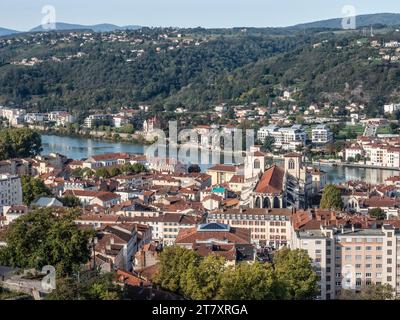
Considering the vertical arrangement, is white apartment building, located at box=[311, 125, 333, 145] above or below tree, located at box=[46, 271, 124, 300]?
below

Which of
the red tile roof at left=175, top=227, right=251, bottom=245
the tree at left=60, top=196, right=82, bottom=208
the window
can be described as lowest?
the tree at left=60, top=196, right=82, bottom=208

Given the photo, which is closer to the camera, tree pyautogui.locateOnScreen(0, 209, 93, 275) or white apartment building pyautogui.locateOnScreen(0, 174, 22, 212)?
tree pyautogui.locateOnScreen(0, 209, 93, 275)

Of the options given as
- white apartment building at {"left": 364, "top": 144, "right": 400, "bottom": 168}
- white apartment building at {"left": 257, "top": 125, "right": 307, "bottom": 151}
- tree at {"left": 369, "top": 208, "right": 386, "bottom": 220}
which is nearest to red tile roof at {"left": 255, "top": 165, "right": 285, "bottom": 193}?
tree at {"left": 369, "top": 208, "right": 386, "bottom": 220}

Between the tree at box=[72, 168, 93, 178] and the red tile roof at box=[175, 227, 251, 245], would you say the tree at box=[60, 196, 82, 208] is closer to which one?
the tree at box=[72, 168, 93, 178]

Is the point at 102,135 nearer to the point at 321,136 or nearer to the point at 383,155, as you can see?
the point at 321,136

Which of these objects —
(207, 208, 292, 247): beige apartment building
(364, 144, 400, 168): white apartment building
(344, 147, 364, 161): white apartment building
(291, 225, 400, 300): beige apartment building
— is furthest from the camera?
(344, 147, 364, 161): white apartment building

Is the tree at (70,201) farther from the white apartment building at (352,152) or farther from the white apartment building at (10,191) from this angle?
the white apartment building at (352,152)

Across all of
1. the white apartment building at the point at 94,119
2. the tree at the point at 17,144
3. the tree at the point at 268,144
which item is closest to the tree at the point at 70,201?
the tree at the point at 17,144

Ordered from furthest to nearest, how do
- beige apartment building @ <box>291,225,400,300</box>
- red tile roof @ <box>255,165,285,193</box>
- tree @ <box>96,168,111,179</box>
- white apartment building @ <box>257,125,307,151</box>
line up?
white apartment building @ <box>257,125,307,151</box> < tree @ <box>96,168,111,179</box> < red tile roof @ <box>255,165,285,193</box> < beige apartment building @ <box>291,225,400,300</box>
